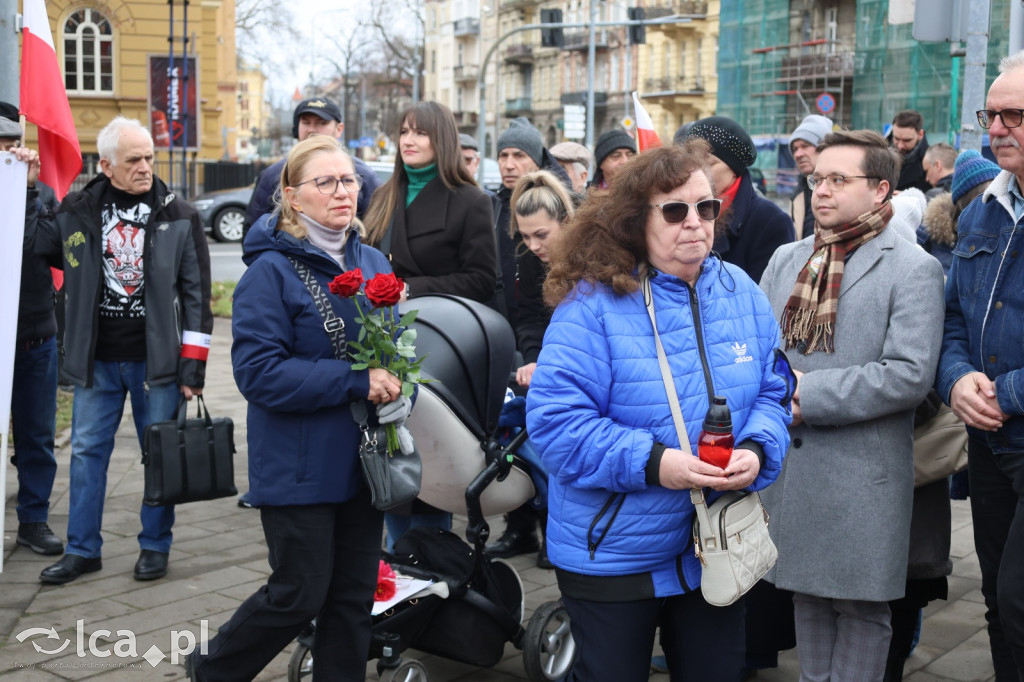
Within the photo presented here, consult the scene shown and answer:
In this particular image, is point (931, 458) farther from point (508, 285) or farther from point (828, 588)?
point (508, 285)

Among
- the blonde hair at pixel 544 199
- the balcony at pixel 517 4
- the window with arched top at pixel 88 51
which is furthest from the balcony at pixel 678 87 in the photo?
the blonde hair at pixel 544 199

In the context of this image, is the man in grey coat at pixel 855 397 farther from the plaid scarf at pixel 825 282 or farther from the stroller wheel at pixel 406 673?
the stroller wheel at pixel 406 673

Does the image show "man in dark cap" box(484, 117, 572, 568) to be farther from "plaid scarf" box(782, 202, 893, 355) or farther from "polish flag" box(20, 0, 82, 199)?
"polish flag" box(20, 0, 82, 199)

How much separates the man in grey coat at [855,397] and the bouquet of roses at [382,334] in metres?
1.28

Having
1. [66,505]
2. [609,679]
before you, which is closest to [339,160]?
[609,679]

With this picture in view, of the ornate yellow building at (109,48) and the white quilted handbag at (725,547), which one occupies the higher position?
the ornate yellow building at (109,48)

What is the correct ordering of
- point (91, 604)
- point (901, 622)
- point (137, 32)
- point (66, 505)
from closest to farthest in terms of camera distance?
point (901, 622)
point (91, 604)
point (66, 505)
point (137, 32)

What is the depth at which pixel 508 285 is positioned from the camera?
6184 millimetres

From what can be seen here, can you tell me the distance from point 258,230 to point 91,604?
7.63 ft

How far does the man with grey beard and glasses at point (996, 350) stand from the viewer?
360 centimetres

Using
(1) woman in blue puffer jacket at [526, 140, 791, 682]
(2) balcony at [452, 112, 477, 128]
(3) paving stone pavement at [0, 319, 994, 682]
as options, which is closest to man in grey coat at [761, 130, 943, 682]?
(1) woman in blue puffer jacket at [526, 140, 791, 682]

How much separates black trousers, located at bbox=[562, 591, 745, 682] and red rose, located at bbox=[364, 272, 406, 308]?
3.51 ft

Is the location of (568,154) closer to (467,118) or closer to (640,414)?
(640,414)

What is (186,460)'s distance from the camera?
5344mm
